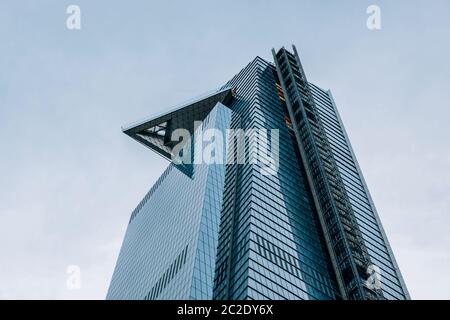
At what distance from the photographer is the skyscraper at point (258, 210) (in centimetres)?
8231

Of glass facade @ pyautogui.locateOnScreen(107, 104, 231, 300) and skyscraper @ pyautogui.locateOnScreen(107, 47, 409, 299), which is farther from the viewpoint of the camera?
skyscraper @ pyautogui.locateOnScreen(107, 47, 409, 299)

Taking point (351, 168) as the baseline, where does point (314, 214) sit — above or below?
below

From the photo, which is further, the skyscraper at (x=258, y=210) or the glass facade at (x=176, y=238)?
the skyscraper at (x=258, y=210)

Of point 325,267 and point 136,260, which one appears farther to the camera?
point 136,260

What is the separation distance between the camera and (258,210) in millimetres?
91875

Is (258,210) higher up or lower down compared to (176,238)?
higher up

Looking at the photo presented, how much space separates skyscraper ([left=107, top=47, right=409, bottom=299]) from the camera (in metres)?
82.3

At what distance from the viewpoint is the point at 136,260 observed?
123 metres

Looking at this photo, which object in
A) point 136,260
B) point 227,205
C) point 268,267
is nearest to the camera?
point 268,267
